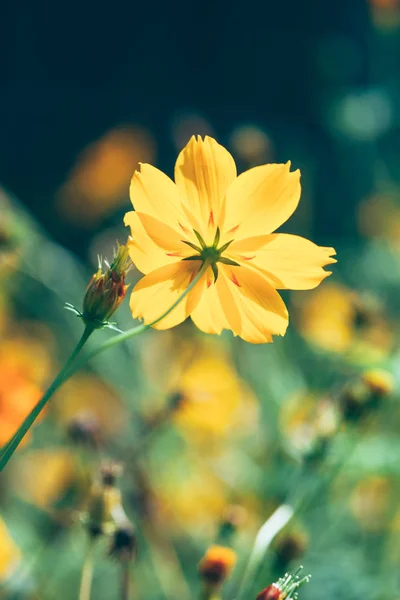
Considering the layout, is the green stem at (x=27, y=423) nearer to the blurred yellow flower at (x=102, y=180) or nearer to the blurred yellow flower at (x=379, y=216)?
the blurred yellow flower at (x=102, y=180)

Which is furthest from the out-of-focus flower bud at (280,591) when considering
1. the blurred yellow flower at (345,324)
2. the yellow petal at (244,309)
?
the blurred yellow flower at (345,324)

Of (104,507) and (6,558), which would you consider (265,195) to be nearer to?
(104,507)

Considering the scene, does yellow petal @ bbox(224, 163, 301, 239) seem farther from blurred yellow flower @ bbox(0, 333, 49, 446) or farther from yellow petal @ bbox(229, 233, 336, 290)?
blurred yellow flower @ bbox(0, 333, 49, 446)

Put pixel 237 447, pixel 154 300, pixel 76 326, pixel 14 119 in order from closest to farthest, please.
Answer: pixel 154 300 < pixel 237 447 < pixel 76 326 < pixel 14 119

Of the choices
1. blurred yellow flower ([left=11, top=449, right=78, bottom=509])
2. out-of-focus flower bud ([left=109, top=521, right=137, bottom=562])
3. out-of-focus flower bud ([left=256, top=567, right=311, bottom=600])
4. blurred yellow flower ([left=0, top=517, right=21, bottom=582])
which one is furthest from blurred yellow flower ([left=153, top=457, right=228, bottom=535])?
out-of-focus flower bud ([left=256, top=567, right=311, bottom=600])

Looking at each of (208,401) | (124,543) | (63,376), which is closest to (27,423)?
(63,376)

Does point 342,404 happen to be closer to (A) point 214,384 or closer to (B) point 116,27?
(A) point 214,384

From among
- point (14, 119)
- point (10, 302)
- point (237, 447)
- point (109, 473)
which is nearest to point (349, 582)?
point (237, 447)
